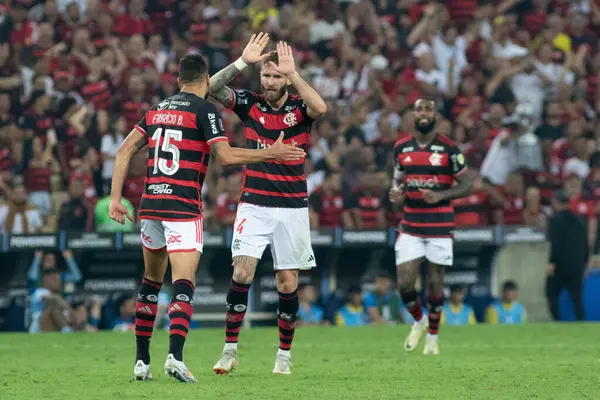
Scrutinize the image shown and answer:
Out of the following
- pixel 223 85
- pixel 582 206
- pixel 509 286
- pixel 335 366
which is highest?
pixel 223 85

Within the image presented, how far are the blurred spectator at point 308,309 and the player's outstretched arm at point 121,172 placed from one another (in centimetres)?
901

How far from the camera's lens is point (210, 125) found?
891cm

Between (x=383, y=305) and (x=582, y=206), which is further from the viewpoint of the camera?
(x=582, y=206)

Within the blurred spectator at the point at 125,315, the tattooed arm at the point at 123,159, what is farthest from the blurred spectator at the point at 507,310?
the tattooed arm at the point at 123,159

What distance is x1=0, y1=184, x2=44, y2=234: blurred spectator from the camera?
59.6ft

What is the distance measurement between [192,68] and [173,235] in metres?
1.26

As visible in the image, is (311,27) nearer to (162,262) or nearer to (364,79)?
(364,79)

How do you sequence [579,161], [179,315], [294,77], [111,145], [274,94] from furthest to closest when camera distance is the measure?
1. [579,161]
2. [111,145]
3. [274,94]
4. [294,77]
5. [179,315]

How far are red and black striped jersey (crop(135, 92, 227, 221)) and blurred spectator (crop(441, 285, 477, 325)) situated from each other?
394 inches

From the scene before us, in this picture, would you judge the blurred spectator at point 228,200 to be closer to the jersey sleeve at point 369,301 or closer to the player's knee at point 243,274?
the jersey sleeve at point 369,301

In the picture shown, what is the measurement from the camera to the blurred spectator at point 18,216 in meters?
18.2

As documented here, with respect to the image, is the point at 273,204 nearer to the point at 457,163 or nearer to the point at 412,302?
the point at 457,163

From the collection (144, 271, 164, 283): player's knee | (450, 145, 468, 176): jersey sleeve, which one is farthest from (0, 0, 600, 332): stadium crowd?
(144, 271, 164, 283): player's knee

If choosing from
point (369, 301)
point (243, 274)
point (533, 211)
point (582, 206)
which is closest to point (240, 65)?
point (243, 274)
